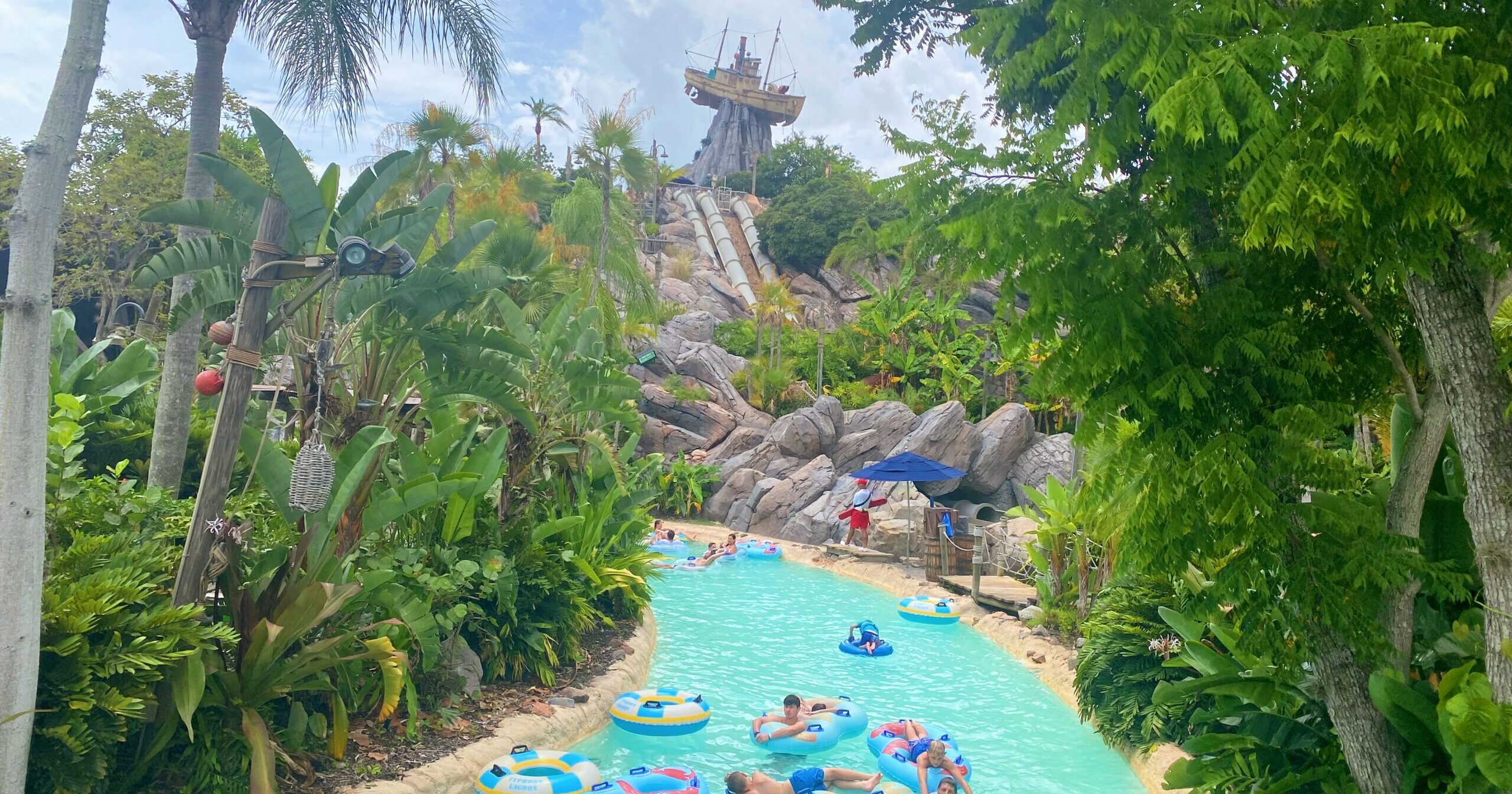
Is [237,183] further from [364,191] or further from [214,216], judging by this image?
[364,191]

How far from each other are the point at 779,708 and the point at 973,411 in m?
20.8

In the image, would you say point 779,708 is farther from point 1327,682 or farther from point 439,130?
point 439,130

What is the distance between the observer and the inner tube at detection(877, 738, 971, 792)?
750 centimetres

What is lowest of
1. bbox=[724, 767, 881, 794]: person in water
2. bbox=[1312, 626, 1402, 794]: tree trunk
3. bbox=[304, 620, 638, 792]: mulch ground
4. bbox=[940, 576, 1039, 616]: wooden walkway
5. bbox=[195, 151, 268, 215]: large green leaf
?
bbox=[724, 767, 881, 794]: person in water

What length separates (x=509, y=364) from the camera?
750 centimetres

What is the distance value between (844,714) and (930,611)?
5.36 meters

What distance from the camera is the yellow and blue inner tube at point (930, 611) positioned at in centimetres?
1395

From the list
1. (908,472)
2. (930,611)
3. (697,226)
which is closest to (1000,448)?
(908,472)

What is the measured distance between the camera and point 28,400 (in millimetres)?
4441

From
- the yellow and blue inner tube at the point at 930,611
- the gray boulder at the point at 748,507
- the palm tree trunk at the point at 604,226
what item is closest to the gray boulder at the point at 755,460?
the gray boulder at the point at 748,507

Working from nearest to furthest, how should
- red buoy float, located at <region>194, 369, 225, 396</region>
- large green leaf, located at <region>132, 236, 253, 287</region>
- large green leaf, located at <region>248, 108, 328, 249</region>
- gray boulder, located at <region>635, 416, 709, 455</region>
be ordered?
1. red buoy float, located at <region>194, 369, 225, 396</region>
2. large green leaf, located at <region>132, 236, 253, 287</region>
3. large green leaf, located at <region>248, 108, 328, 249</region>
4. gray boulder, located at <region>635, 416, 709, 455</region>

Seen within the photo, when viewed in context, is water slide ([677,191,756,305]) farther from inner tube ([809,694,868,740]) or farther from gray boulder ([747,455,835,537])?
inner tube ([809,694,868,740])

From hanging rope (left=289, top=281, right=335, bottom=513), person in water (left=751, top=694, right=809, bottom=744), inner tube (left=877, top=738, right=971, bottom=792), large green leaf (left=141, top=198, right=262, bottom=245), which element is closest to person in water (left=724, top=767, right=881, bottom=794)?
inner tube (left=877, top=738, right=971, bottom=792)

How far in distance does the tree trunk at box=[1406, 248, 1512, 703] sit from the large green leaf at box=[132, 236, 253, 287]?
5954mm
